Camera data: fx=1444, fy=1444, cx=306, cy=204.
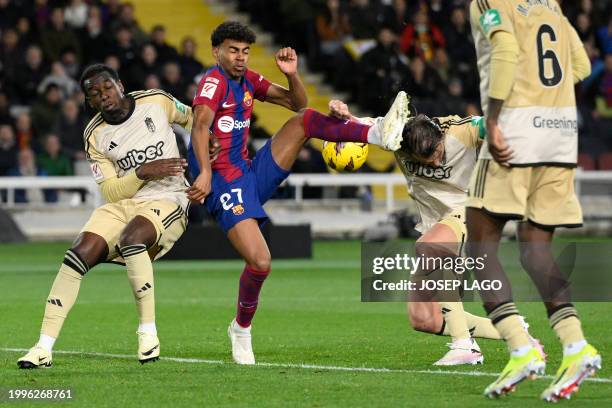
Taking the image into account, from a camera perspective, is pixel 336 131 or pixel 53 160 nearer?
pixel 336 131

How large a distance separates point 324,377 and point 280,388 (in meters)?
0.51

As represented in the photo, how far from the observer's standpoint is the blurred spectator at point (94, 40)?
24.7 metres

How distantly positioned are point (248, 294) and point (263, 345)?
1.13 m

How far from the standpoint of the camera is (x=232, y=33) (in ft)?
30.0

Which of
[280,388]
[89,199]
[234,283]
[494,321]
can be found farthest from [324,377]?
[89,199]

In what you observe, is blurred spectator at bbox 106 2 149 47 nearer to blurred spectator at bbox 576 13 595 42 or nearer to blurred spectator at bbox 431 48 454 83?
blurred spectator at bbox 431 48 454 83

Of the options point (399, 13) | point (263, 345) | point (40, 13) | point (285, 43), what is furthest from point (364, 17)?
point (263, 345)

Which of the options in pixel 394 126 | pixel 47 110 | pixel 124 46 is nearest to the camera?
pixel 394 126

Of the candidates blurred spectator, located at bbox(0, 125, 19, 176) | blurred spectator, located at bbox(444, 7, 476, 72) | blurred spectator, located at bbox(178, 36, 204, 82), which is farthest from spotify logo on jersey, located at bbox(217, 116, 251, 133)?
blurred spectator, located at bbox(444, 7, 476, 72)

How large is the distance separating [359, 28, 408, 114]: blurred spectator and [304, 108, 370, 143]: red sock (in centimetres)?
1564

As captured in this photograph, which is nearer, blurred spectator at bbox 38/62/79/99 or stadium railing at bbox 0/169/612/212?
stadium railing at bbox 0/169/612/212

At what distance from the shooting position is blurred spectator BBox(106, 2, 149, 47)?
25344 millimetres

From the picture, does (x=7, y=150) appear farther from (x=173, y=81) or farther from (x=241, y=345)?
(x=241, y=345)

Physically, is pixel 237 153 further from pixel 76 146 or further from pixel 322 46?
pixel 322 46
